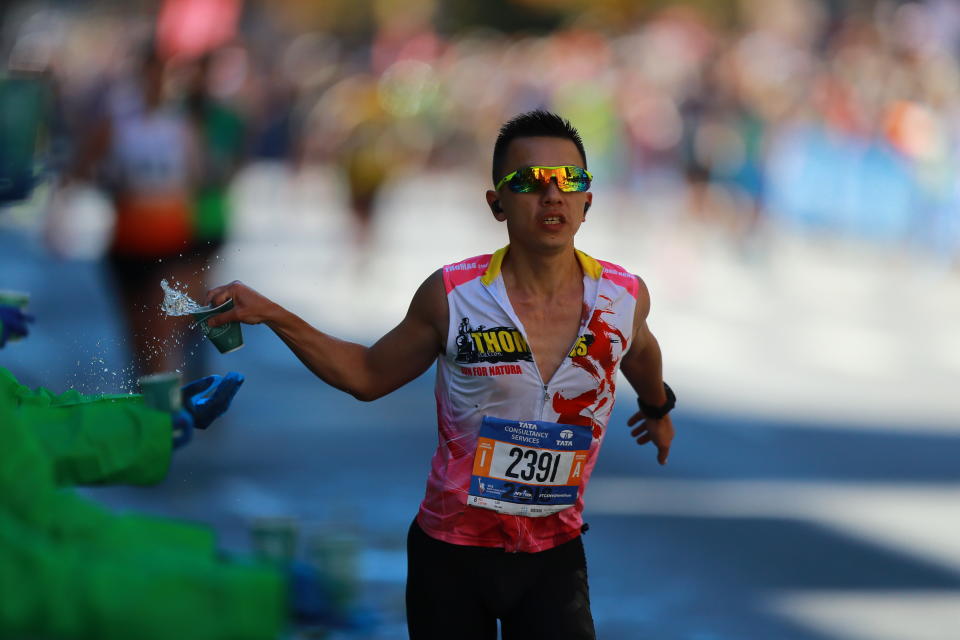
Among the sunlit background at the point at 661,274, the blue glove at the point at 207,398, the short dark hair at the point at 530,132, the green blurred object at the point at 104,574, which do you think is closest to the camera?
the green blurred object at the point at 104,574

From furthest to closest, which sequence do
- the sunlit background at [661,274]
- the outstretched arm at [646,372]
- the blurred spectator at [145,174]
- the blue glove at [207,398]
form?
the blurred spectator at [145,174], the sunlit background at [661,274], the outstretched arm at [646,372], the blue glove at [207,398]

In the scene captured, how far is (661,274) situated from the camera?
18641mm

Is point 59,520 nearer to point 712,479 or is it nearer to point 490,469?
point 490,469

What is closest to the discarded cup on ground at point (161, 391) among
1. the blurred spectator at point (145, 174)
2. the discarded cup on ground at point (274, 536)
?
the discarded cup on ground at point (274, 536)

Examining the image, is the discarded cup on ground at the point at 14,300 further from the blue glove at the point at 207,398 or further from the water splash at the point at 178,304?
the blue glove at the point at 207,398

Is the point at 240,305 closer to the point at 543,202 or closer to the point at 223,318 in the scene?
the point at 223,318

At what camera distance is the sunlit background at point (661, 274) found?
7242 millimetres

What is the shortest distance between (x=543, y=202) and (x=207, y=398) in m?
Result: 0.99

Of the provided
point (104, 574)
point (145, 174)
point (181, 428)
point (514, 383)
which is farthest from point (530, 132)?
point (145, 174)

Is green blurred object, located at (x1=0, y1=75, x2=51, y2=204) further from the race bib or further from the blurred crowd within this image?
the blurred crowd

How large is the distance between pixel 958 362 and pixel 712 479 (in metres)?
4.90

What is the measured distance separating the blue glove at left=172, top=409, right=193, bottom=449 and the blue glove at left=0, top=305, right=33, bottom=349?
1192 mm

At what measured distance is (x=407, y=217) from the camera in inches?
1078

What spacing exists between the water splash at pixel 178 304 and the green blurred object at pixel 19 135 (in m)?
0.47
